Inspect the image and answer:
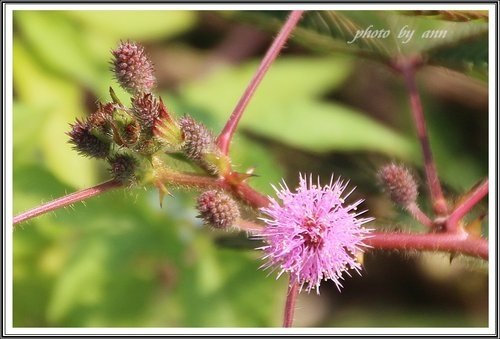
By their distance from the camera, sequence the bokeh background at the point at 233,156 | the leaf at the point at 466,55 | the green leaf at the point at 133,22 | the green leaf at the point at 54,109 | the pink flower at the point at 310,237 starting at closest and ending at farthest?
the pink flower at the point at 310,237 → the leaf at the point at 466,55 → the bokeh background at the point at 233,156 → the green leaf at the point at 54,109 → the green leaf at the point at 133,22

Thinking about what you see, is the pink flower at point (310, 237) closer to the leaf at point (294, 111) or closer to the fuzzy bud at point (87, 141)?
the fuzzy bud at point (87, 141)

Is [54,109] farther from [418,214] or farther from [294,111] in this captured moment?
[418,214]

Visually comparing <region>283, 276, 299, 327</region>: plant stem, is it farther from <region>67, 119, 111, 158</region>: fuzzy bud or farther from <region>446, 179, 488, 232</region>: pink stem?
<region>67, 119, 111, 158</region>: fuzzy bud

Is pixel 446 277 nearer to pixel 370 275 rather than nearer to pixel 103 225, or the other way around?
pixel 370 275

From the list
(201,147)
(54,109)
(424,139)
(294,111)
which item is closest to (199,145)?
(201,147)

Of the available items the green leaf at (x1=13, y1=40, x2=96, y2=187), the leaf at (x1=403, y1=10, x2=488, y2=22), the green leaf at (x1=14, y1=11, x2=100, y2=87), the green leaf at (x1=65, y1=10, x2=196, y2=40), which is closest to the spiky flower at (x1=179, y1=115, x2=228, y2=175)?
the leaf at (x1=403, y1=10, x2=488, y2=22)

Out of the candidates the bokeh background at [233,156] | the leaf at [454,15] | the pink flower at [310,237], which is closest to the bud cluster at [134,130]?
the pink flower at [310,237]
